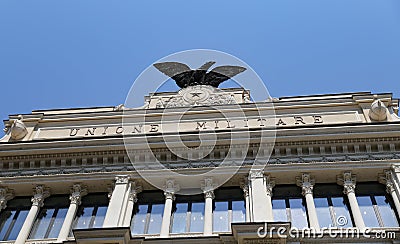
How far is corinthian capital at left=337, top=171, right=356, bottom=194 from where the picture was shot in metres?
18.1

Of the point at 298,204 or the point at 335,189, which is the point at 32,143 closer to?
the point at 298,204

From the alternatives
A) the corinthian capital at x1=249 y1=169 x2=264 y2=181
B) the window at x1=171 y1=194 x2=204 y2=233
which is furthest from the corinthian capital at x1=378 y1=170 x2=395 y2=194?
the window at x1=171 y1=194 x2=204 y2=233

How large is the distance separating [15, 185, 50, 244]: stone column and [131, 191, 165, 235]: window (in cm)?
377

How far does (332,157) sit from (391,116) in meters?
4.06

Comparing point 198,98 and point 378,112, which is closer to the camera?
point 378,112

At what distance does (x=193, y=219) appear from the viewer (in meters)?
17.9

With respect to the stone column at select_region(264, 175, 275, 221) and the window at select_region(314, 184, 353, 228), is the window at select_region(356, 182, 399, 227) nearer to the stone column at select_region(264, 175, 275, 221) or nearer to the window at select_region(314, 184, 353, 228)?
the window at select_region(314, 184, 353, 228)

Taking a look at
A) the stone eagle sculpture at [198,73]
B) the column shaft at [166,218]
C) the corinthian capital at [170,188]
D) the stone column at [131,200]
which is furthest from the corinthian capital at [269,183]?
the stone eagle sculpture at [198,73]

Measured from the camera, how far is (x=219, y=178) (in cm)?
1897

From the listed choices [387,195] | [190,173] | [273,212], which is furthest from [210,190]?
[387,195]

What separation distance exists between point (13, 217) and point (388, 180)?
47.2 ft

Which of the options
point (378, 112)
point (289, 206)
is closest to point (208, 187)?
point (289, 206)

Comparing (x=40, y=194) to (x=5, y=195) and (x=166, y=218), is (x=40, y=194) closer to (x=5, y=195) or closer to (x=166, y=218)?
(x=5, y=195)

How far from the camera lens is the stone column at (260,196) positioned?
16750mm
